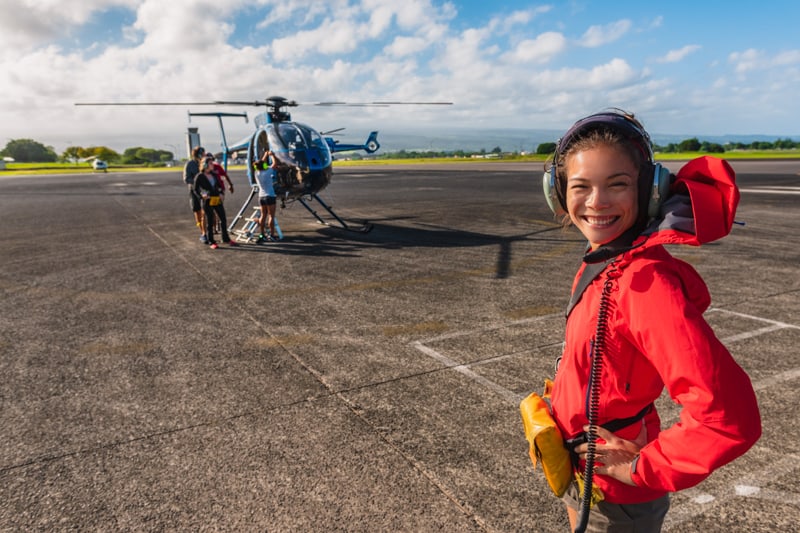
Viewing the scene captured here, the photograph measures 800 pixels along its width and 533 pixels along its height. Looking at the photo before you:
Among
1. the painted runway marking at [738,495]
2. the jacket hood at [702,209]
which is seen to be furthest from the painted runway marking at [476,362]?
the jacket hood at [702,209]

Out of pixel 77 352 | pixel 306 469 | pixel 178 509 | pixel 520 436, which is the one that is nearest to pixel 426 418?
pixel 520 436

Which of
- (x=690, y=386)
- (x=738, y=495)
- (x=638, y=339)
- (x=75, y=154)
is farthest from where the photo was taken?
(x=75, y=154)

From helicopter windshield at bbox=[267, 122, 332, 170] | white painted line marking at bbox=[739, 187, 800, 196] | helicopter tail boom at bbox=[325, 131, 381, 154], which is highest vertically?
helicopter tail boom at bbox=[325, 131, 381, 154]

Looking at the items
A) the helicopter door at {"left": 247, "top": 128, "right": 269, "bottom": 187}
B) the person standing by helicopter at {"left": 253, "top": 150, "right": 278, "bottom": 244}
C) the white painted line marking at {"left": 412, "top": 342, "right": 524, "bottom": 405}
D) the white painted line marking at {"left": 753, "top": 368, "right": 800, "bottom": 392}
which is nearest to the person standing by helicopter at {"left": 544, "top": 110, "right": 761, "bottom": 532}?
the white painted line marking at {"left": 412, "top": 342, "right": 524, "bottom": 405}

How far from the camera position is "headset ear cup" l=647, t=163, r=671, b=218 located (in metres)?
1.64

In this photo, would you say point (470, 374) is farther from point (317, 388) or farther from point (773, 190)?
point (773, 190)

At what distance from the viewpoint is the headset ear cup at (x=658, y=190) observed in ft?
5.38

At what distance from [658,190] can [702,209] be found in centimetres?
21

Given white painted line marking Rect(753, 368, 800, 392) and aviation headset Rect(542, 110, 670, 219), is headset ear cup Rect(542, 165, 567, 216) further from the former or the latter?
white painted line marking Rect(753, 368, 800, 392)

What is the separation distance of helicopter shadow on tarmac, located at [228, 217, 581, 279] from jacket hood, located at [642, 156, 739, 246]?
9.37 meters

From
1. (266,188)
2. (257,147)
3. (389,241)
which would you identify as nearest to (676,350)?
(389,241)

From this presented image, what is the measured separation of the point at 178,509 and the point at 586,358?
312 cm

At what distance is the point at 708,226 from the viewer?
1.45 metres

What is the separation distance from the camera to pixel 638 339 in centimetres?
152
